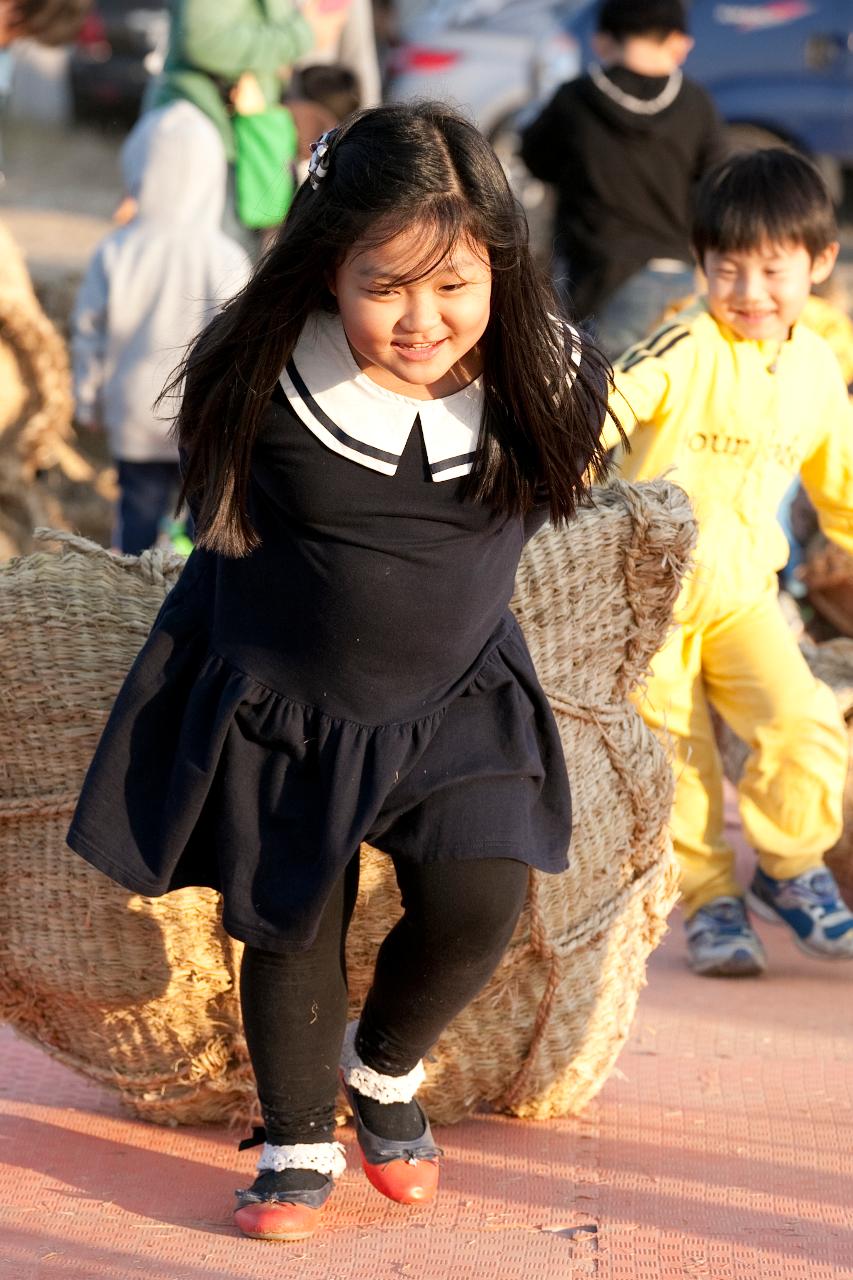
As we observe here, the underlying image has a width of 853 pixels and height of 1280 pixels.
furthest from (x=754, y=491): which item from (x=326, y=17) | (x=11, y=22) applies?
(x=326, y=17)

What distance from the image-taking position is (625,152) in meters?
6.14

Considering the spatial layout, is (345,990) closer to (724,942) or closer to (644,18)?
(724,942)

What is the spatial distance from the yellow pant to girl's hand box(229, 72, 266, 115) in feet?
11.2

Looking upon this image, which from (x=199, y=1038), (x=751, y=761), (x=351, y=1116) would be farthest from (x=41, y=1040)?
(x=751, y=761)

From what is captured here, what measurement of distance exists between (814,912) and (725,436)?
974 mm

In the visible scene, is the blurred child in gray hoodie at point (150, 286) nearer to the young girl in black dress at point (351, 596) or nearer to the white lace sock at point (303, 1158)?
the young girl in black dress at point (351, 596)

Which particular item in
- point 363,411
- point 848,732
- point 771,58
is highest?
point 363,411

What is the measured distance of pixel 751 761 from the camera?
3.68m

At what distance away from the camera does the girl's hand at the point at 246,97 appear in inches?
249

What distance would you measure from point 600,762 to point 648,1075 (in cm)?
63

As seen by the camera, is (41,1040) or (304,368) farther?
(41,1040)

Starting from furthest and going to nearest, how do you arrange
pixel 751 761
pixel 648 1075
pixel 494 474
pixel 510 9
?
pixel 510 9 < pixel 751 761 < pixel 648 1075 < pixel 494 474

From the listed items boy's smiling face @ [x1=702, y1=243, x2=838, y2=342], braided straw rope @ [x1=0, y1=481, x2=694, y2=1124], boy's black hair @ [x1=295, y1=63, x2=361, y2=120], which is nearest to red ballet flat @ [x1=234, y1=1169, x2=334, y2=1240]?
braided straw rope @ [x1=0, y1=481, x2=694, y2=1124]

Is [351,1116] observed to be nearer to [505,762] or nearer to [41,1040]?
[41,1040]
